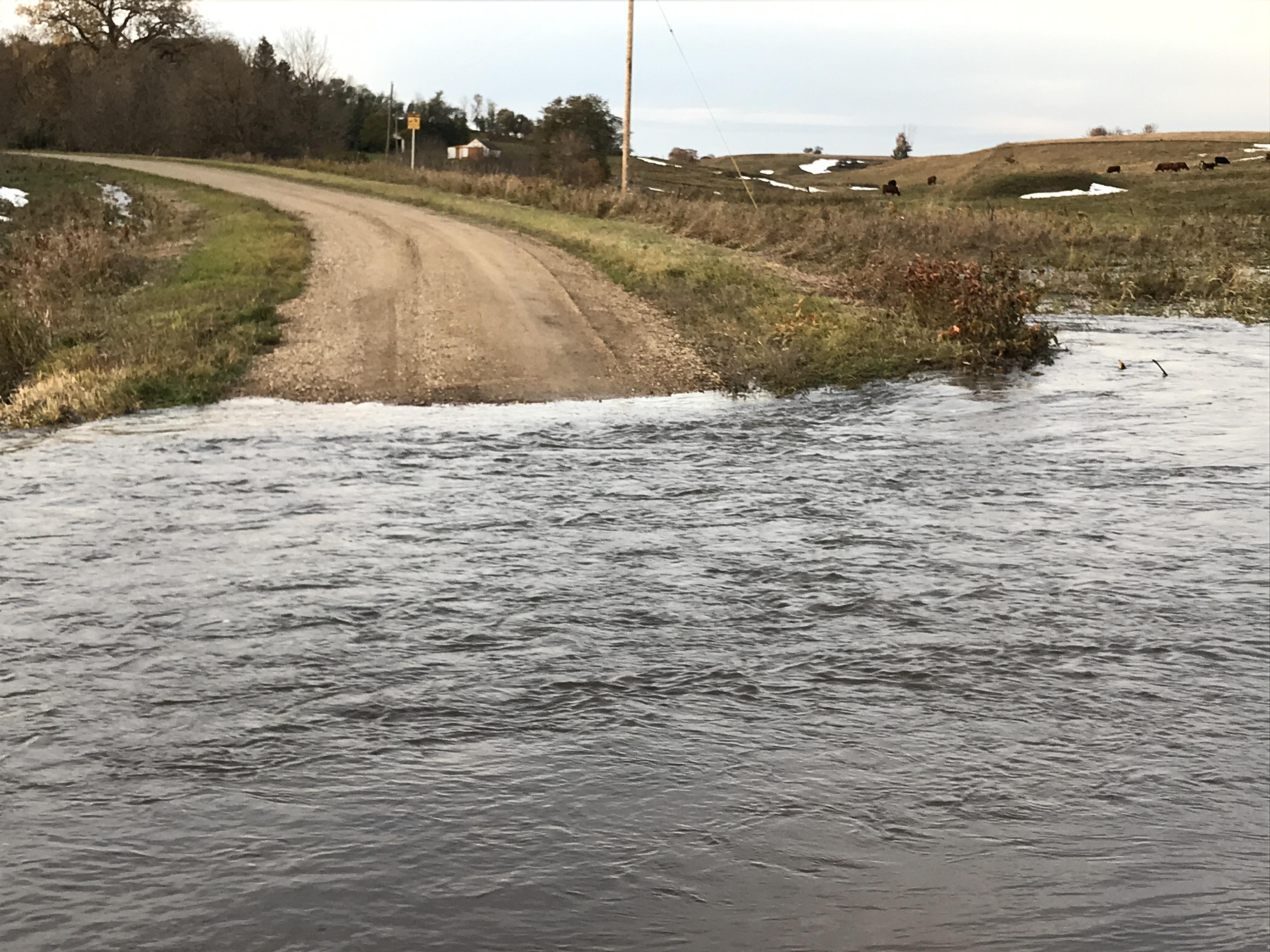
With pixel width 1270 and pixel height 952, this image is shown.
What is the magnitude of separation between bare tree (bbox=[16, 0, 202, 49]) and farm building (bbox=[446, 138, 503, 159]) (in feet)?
65.8

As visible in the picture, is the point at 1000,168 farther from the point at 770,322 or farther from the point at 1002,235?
the point at 770,322

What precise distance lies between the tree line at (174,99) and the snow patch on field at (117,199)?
77.9ft

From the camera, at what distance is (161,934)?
386 centimetres

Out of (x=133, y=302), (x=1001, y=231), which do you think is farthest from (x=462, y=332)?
(x=1001, y=231)

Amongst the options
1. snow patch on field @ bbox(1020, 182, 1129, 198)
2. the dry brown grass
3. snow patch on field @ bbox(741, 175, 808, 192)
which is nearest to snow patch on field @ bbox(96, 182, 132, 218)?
the dry brown grass

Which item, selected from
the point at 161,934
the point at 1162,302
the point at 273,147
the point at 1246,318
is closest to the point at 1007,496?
the point at 161,934

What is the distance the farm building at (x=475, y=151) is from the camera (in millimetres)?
96125

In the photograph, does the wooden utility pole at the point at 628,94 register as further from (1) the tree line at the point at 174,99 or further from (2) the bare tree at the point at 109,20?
(2) the bare tree at the point at 109,20

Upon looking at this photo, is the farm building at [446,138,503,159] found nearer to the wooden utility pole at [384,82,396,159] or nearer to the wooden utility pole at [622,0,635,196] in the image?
Answer: the wooden utility pole at [384,82,396,159]

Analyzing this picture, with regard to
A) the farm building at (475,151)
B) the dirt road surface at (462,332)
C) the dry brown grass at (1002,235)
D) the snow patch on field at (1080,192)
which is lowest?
the dirt road surface at (462,332)

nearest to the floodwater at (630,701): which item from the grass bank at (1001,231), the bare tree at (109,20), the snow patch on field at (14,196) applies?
the grass bank at (1001,231)

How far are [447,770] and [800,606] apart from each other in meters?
2.56

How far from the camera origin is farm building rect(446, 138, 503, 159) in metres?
96.1

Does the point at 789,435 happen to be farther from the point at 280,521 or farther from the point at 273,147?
the point at 273,147
